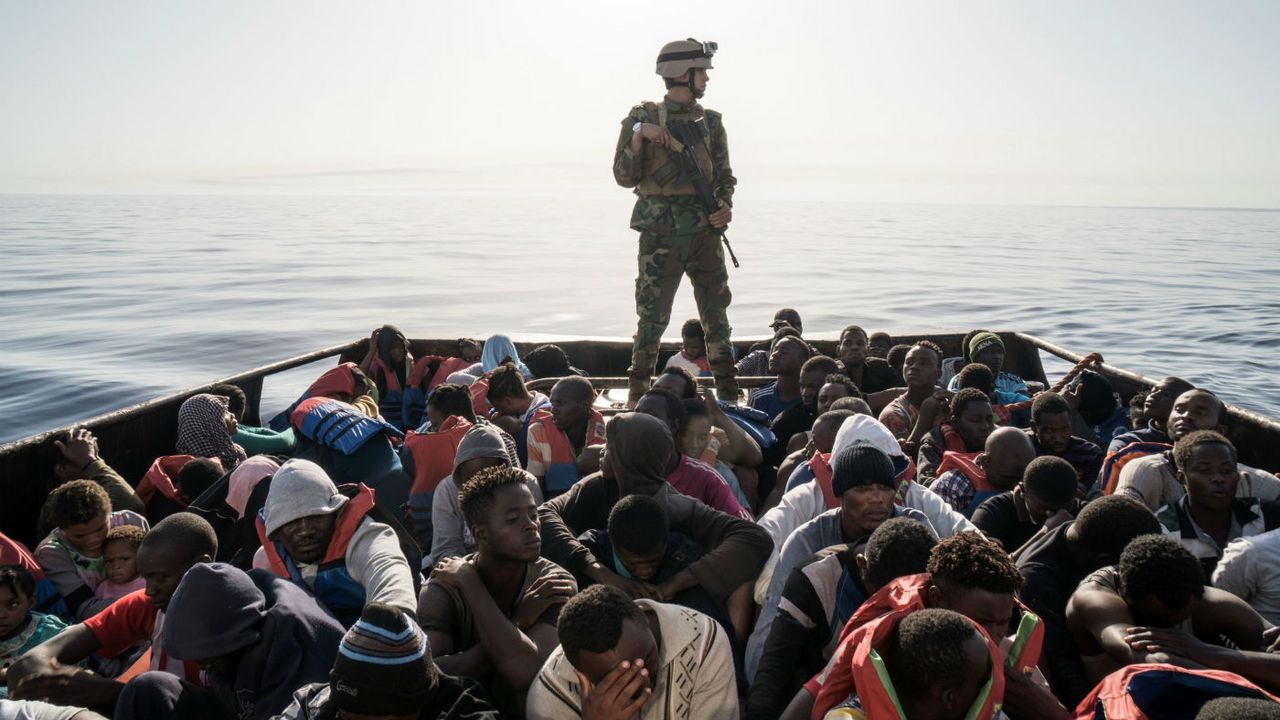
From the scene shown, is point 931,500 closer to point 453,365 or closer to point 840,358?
point 840,358

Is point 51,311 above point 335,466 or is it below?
below

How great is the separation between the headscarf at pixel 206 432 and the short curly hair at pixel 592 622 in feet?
11.1

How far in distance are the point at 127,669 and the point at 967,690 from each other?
8.10ft

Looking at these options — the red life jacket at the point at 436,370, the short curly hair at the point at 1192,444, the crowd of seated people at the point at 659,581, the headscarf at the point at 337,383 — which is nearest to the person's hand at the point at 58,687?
the crowd of seated people at the point at 659,581

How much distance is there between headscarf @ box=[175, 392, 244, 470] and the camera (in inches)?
199

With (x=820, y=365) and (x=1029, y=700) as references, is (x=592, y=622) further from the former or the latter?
(x=820, y=365)

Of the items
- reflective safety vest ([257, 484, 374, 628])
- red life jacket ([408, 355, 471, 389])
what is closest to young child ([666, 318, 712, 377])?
red life jacket ([408, 355, 471, 389])

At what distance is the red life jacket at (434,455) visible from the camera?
4.50 meters

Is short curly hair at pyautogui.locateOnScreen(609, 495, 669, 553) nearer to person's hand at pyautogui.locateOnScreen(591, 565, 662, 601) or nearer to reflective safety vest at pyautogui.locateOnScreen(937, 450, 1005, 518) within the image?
person's hand at pyautogui.locateOnScreen(591, 565, 662, 601)

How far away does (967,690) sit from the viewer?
2.01 meters

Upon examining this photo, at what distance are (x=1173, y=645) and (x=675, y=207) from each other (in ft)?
13.2

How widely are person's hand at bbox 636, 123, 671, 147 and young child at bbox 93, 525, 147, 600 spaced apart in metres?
3.31

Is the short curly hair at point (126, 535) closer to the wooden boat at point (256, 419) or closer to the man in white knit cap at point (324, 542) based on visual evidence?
the man in white knit cap at point (324, 542)

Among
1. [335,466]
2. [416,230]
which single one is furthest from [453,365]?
[416,230]
